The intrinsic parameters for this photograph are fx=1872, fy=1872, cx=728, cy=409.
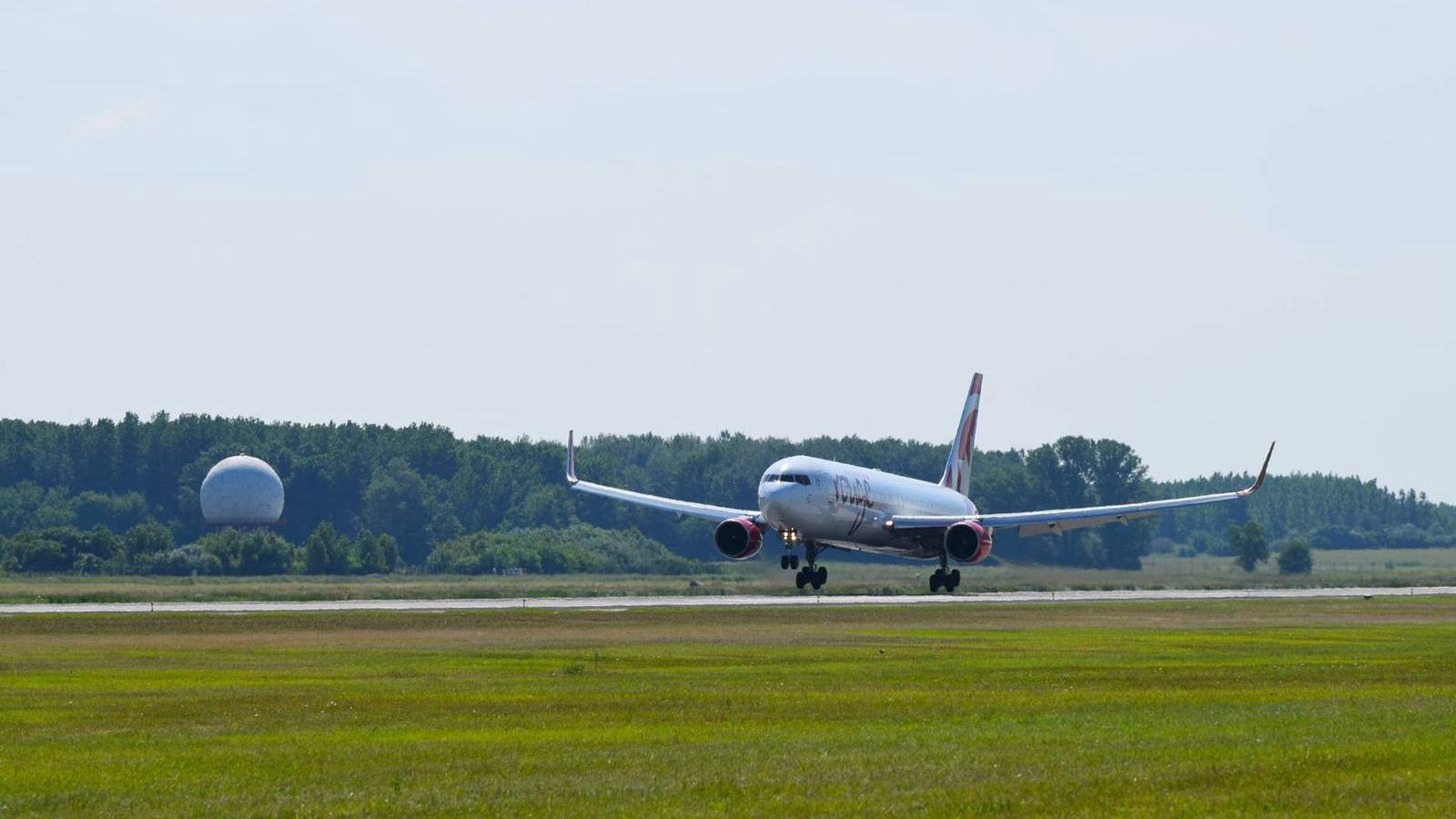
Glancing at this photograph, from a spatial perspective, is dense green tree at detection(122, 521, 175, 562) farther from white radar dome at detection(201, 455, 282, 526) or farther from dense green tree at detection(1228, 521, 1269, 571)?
dense green tree at detection(1228, 521, 1269, 571)

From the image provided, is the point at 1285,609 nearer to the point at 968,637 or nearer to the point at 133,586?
the point at 968,637

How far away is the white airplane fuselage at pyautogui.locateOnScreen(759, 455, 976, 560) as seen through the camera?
70812 millimetres

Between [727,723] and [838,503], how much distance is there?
4453cm

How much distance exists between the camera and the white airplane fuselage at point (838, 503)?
2788 inches

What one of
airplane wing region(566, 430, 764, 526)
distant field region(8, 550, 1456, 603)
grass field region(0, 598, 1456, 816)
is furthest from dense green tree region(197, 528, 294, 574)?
grass field region(0, 598, 1456, 816)

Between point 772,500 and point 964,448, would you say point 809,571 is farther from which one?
point 964,448

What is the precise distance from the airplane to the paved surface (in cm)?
200

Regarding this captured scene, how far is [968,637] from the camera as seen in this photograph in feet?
169

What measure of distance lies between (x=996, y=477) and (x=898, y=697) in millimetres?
119875

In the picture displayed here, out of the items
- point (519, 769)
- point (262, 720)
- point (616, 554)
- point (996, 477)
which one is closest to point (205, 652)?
point (262, 720)

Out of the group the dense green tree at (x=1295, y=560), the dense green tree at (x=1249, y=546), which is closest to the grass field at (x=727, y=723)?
the dense green tree at (x=1295, y=560)

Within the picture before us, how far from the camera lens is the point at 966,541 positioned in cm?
7825

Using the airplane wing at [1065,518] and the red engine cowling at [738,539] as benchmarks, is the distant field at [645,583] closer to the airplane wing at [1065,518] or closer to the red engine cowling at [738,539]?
the airplane wing at [1065,518]

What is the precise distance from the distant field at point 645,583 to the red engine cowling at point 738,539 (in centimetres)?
718
